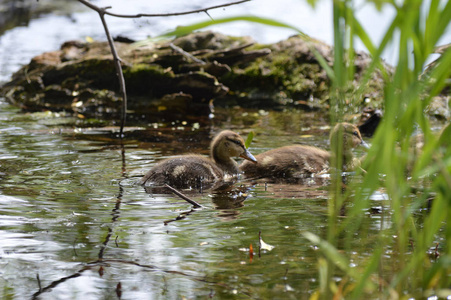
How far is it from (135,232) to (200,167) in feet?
5.64

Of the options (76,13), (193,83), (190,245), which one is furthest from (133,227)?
(76,13)

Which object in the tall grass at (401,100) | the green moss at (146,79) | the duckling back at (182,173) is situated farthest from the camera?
the green moss at (146,79)

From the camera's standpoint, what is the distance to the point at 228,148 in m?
5.88

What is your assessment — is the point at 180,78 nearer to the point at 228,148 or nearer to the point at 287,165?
the point at 228,148

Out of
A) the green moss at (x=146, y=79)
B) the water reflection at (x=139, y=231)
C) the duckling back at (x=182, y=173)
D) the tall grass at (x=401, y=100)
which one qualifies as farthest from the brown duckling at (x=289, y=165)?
the green moss at (x=146, y=79)

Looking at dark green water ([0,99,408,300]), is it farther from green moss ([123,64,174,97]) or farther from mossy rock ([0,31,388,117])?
A: green moss ([123,64,174,97])

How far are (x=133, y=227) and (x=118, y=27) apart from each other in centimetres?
1200

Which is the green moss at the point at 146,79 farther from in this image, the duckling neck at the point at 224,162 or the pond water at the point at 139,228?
the duckling neck at the point at 224,162

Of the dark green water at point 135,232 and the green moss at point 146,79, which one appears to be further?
the green moss at point 146,79

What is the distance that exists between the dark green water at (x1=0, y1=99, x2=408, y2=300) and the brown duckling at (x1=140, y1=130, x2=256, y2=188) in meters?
0.22

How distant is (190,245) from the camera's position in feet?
11.1

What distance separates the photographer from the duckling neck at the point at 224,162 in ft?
19.0

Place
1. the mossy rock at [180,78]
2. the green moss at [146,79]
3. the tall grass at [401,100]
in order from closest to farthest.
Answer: the tall grass at [401,100] < the mossy rock at [180,78] < the green moss at [146,79]

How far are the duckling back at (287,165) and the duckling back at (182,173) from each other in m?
0.51
